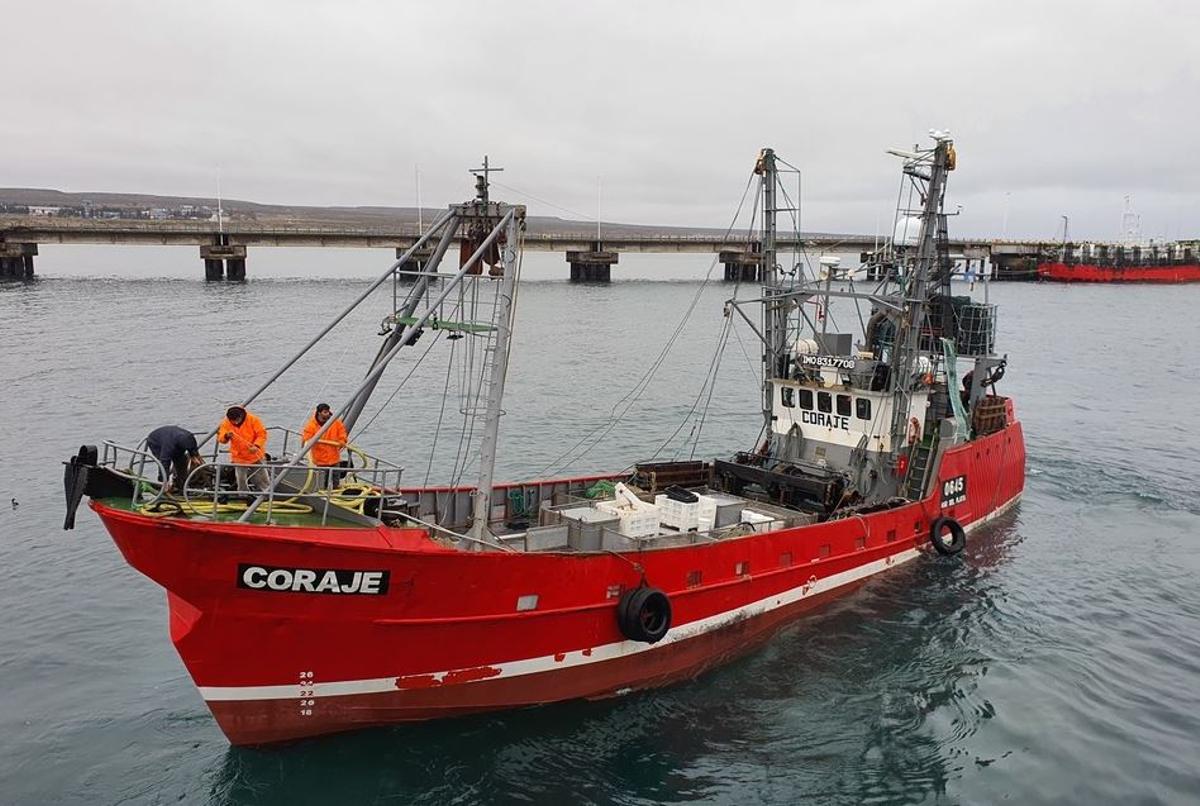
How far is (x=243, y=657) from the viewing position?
1065 centimetres

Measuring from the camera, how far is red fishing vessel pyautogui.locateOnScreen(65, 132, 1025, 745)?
33.9 ft

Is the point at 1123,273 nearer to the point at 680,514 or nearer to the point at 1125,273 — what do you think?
the point at 1125,273

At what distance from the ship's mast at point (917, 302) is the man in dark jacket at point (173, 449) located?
1348 cm

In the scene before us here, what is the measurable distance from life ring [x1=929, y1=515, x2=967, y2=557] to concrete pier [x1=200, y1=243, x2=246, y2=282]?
3256 inches

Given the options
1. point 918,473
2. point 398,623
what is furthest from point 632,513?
point 918,473

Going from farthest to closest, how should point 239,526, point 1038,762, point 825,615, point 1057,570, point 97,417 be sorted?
point 97,417, point 1057,570, point 825,615, point 1038,762, point 239,526

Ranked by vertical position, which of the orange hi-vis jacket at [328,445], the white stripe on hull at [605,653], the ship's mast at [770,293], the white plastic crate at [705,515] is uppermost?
the ship's mast at [770,293]

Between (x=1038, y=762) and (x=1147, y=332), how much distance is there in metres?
66.4

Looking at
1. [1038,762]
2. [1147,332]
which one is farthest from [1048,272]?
[1038,762]

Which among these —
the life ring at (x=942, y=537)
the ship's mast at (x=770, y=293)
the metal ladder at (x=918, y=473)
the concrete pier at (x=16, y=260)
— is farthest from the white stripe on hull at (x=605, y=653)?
the concrete pier at (x=16, y=260)

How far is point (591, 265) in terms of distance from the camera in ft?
357

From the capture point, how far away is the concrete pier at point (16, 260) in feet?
270

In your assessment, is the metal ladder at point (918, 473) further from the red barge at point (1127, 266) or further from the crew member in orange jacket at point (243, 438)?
the red barge at point (1127, 266)

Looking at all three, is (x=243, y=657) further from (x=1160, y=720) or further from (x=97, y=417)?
(x=97, y=417)
